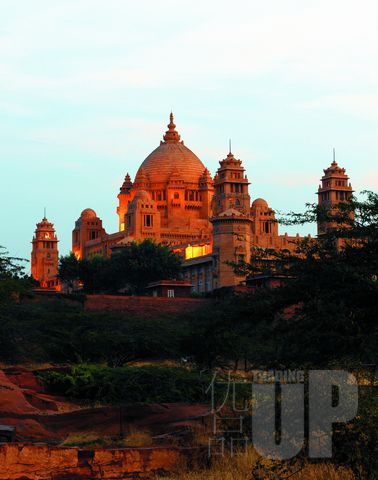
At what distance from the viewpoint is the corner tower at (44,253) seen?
170 metres

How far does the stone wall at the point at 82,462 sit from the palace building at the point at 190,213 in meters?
87.5

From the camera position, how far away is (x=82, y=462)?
835 inches

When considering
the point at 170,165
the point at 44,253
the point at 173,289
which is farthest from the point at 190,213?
the point at 173,289

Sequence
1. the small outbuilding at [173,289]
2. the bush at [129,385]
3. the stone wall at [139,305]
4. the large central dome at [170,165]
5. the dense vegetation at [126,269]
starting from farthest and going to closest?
the large central dome at [170,165] → the dense vegetation at [126,269] → the small outbuilding at [173,289] → the stone wall at [139,305] → the bush at [129,385]

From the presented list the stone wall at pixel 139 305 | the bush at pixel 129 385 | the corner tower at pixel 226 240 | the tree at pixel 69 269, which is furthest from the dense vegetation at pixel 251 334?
the corner tower at pixel 226 240

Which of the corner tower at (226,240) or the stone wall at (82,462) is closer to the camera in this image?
the stone wall at (82,462)

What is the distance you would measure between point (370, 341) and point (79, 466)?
18.8ft

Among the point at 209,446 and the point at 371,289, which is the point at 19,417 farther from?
the point at 371,289

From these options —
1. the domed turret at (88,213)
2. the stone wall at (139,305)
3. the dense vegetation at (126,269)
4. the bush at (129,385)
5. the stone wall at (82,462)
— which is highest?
the domed turret at (88,213)

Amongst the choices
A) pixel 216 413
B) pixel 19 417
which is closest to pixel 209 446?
pixel 216 413

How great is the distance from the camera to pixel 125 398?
36.9 meters

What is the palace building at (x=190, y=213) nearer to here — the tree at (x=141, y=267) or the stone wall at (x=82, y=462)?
the tree at (x=141, y=267)

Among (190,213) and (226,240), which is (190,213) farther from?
(226,240)

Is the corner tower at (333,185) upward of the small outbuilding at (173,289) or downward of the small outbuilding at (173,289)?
upward
